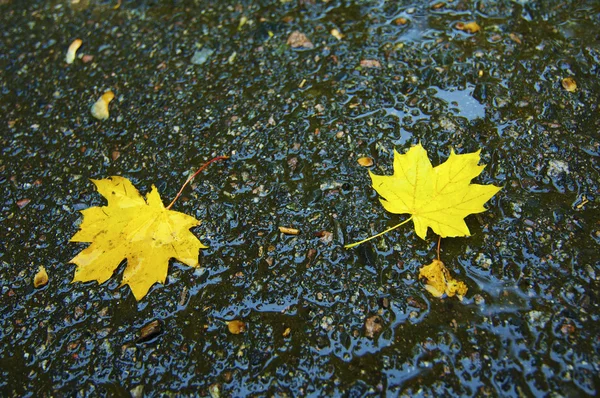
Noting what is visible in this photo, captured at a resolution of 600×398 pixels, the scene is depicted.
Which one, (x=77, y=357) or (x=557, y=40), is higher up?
(x=557, y=40)

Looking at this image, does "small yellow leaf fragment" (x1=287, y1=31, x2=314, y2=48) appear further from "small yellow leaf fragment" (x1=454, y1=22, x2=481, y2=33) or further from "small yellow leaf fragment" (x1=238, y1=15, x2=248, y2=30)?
"small yellow leaf fragment" (x1=454, y1=22, x2=481, y2=33)

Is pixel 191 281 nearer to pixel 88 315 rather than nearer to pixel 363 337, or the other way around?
pixel 88 315

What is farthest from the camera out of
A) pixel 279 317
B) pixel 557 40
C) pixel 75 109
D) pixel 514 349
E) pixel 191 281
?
pixel 75 109

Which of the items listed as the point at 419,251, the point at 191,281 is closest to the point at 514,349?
the point at 419,251

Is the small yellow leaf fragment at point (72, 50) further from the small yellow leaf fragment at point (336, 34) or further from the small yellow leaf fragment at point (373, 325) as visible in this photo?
the small yellow leaf fragment at point (373, 325)

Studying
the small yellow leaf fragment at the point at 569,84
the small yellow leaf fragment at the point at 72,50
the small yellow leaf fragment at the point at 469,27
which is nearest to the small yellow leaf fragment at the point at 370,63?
the small yellow leaf fragment at the point at 469,27

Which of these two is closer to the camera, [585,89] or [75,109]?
[585,89]

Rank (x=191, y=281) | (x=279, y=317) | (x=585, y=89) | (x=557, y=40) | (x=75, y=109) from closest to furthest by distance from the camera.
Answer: (x=279, y=317), (x=191, y=281), (x=585, y=89), (x=557, y=40), (x=75, y=109)

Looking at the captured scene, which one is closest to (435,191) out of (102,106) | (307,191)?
(307,191)
